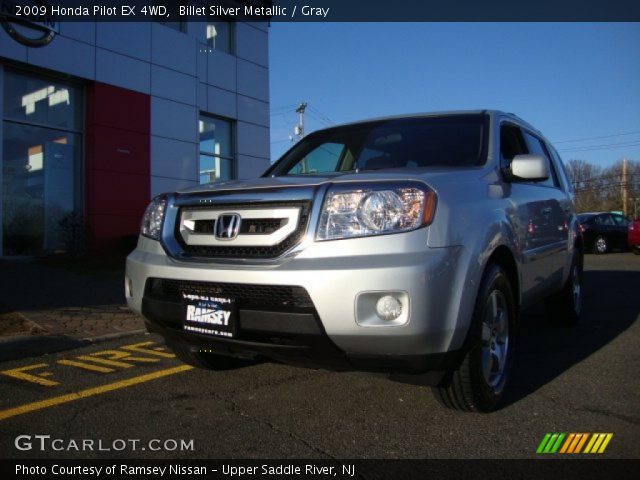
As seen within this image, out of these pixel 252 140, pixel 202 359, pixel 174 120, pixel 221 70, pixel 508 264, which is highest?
pixel 221 70

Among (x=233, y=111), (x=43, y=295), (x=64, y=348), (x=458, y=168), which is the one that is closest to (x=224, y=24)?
(x=233, y=111)

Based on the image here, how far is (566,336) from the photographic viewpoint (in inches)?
191

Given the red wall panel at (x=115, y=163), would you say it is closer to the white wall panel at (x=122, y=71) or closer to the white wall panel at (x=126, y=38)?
the white wall panel at (x=122, y=71)

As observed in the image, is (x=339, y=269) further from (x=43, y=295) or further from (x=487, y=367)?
(x=43, y=295)

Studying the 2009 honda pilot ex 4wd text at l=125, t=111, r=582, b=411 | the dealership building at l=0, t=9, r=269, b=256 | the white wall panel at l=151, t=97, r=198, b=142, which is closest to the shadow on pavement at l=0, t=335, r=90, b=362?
the 2009 honda pilot ex 4wd text at l=125, t=111, r=582, b=411

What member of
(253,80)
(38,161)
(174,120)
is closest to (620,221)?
(253,80)

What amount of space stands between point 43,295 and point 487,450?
641 centimetres

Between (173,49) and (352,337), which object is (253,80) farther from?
(352,337)

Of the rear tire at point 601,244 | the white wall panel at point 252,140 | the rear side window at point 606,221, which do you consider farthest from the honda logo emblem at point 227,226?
the rear side window at point 606,221

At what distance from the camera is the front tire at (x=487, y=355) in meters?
2.63

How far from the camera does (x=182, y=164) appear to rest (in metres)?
13.5

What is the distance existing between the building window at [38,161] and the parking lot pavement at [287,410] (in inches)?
303

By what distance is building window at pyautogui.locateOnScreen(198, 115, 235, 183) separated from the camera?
1450 cm

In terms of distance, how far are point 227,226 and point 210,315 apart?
0.46 metres
